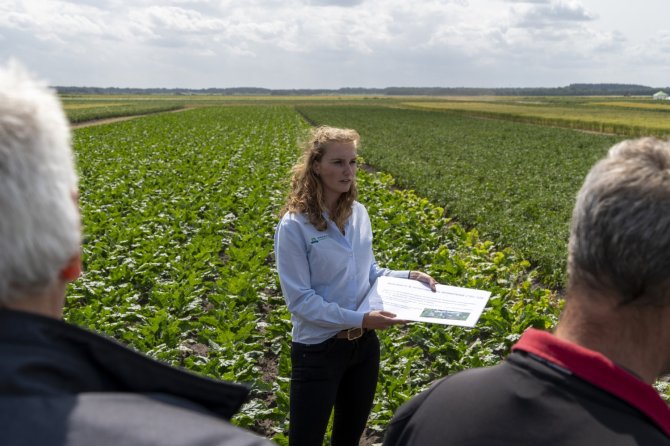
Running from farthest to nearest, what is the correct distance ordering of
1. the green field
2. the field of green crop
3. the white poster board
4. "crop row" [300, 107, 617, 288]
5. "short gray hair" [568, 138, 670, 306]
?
"crop row" [300, 107, 617, 288], the green field, the field of green crop, the white poster board, "short gray hair" [568, 138, 670, 306]

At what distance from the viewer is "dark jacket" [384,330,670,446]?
1282 millimetres

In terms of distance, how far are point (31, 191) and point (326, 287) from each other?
7.33ft

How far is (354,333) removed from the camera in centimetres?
323

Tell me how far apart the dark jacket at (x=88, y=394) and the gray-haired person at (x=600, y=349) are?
0.55m

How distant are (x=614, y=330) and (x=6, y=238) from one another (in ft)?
3.98

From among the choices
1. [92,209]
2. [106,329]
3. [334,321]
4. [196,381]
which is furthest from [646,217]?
[92,209]

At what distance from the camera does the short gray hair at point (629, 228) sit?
1.34m

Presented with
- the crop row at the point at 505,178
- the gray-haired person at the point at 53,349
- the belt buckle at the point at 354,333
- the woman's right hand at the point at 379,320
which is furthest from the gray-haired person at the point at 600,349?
the crop row at the point at 505,178

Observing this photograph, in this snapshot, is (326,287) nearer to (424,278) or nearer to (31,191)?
(424,278)

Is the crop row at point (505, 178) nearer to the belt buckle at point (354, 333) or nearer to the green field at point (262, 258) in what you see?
the green field at point (262, 258)

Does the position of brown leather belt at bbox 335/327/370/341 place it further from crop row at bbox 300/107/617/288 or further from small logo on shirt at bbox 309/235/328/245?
crop row at bbox 300/107/617/288

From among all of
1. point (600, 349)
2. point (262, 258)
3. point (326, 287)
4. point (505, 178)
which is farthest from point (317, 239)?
point (505, 178)

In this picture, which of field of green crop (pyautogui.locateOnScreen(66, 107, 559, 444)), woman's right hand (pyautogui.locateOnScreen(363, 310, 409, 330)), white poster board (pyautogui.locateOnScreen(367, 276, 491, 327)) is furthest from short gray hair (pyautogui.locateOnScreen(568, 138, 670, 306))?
field of green crop (pyautogui.locateOnScreen(66, 107, 559, 444))

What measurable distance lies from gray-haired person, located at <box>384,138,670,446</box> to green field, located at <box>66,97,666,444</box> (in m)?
2.84
